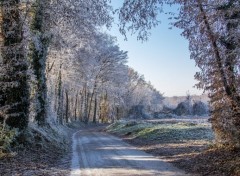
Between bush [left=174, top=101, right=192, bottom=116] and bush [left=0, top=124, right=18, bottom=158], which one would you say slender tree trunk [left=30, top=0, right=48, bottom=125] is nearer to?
bush [left=0, top=124, right=18, bottom=158]

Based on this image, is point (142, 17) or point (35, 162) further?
point (35, 162)

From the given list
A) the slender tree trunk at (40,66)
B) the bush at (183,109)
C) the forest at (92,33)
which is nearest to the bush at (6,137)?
the forest at (92,33)

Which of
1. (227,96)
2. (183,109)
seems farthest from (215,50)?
(183,109)

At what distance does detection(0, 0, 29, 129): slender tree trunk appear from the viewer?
16828 millimetres

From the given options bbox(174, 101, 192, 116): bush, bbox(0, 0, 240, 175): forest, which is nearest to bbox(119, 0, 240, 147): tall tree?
bbox(0, 0, 240, 175): forest

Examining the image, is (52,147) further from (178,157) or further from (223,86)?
(223,86)

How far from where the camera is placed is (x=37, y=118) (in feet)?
80.8

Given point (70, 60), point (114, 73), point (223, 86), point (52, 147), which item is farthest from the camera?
point (114, 73)

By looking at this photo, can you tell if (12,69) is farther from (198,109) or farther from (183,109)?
(198,109)

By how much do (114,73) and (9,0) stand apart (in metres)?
49.4

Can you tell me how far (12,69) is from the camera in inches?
676

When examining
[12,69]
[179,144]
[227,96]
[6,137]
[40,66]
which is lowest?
[179,144]

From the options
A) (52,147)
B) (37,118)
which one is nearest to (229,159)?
(52,147)

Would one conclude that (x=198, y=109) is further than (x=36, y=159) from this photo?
Yes
